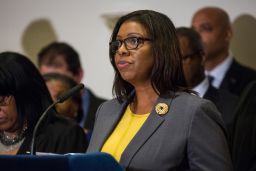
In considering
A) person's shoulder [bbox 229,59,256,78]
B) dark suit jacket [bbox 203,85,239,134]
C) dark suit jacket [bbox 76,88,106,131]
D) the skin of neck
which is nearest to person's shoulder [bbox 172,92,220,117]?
the skin of neck

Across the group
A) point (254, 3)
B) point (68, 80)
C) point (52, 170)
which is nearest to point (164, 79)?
point (52, 170)

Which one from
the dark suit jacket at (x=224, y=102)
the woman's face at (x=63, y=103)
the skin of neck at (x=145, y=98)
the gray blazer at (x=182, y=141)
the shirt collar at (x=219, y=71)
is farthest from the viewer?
the shirt collar at (x=219, y=71)

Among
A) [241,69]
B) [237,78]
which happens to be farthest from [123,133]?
[241,69]

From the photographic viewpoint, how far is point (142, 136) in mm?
2672

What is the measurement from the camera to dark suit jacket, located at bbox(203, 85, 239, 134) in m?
4.18

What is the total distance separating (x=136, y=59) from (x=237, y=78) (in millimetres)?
2543

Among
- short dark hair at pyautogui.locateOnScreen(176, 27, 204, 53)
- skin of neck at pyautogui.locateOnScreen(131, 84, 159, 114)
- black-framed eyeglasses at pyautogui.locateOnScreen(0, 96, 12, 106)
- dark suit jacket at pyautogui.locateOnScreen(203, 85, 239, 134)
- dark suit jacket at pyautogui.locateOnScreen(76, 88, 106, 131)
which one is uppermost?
skin of neck at pyautogui.locateOnScreen(131, 84, 159, 114)

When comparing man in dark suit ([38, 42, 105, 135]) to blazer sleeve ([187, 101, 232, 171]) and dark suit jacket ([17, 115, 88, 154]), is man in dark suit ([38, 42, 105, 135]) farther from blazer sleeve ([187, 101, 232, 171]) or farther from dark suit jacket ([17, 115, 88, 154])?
blazer sleeve ([187, 101, 232, 171])

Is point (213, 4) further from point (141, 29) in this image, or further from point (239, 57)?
point (141, 29)

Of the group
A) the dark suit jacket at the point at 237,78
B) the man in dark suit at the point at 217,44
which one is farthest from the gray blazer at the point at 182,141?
the man in dark suit at the point at 217,44

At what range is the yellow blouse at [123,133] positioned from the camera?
2742mm

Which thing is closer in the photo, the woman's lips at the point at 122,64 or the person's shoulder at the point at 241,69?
the woman's lips at the point at 122,64

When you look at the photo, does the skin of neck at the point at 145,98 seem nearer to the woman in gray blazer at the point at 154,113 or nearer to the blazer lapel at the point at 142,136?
the woman in gray blazer at the point at 154,113

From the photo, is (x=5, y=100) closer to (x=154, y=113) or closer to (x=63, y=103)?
(x=154, y=113)
